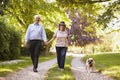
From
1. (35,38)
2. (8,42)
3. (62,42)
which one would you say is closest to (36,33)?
(35,38)

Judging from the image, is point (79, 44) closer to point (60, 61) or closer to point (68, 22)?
point (68, 22)

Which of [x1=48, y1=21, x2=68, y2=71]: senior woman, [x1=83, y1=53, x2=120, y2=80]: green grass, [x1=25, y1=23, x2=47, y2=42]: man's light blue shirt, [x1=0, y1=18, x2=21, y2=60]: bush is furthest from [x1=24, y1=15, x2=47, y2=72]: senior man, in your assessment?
[x1=0, y1=18, x2=21, y2=60]: bush

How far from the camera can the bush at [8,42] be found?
63.5 ft

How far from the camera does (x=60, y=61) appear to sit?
11508 mm

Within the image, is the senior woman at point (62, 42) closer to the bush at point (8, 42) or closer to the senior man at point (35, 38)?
the senior man at point (35, 38)

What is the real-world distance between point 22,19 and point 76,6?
34.2 feet

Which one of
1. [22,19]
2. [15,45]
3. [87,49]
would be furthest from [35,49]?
[87,49]

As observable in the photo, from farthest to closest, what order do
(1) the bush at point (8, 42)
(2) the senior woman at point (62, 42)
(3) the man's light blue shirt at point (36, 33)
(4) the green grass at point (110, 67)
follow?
(1) the bush at point (8, 42) → (4) the green grass at point (110, 67) → (2) the senior woman at point (62, 42) → (3) the man's light blue shirt at point (36, 33)

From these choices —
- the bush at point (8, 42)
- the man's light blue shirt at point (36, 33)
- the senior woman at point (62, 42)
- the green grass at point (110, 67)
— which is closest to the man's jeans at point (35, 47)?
the man's light blue shirt at point (36, 33)

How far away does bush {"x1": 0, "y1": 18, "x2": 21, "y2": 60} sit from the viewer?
19344mm

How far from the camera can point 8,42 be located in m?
21.1

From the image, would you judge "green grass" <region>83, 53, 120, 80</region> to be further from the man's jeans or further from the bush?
the bush

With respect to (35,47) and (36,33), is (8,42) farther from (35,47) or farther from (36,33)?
(36,33)

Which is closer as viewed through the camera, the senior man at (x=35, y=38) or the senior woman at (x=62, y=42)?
the senior man at (x=35, y=38)
